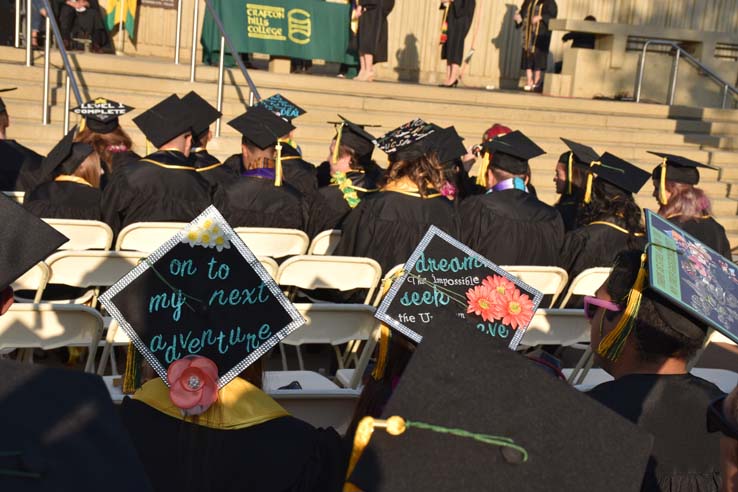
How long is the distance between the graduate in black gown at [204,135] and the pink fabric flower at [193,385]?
4.26 metres

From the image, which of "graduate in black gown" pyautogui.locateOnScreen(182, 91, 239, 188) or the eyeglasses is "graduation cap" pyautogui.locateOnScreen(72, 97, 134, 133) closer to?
"graduate in black gown" pyautogui.locateOnScreen(182, 91, 239, 188)

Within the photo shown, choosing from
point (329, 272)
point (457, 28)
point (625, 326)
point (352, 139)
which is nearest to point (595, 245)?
point (329, 272)

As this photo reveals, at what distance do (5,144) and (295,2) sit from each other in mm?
8000

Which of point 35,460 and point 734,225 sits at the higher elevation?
point 35,460

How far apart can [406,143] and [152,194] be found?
165cm

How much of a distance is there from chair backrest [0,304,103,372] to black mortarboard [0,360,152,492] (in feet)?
5.61

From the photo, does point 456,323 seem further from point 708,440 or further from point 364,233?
point 364,233

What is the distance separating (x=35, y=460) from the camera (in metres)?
1.95

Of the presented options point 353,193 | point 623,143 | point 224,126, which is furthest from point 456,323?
point 623,143

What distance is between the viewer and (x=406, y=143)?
6.12 meters

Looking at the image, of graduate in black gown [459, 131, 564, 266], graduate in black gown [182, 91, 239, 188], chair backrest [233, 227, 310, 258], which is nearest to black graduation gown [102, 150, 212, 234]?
graduate in black gown [182, 91, 239, 188]

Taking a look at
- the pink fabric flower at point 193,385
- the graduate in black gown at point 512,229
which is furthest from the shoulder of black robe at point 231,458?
the graduate in black gown at point 512,229

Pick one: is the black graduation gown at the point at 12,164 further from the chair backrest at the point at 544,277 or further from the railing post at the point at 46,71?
the chair backrest at the point at 544,277

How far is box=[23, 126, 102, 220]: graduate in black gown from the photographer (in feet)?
19.4
